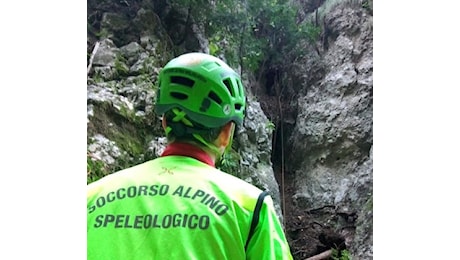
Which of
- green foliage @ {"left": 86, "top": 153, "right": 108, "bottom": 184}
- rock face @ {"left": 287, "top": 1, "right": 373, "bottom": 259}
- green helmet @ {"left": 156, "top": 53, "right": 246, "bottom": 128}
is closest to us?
green helmet @ {"left": 156, "top": 53, "right": 246, "bottom": 128}

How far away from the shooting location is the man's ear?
2.91 feet

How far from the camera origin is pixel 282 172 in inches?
57.4

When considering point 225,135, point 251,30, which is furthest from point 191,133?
point 251,30

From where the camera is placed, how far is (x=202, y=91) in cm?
87

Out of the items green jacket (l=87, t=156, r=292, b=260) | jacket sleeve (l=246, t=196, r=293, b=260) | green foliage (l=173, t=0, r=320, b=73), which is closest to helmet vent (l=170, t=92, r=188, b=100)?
green jacket (l=87, t=156, r=292, b=260)

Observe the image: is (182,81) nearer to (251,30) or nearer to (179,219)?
(179,219)

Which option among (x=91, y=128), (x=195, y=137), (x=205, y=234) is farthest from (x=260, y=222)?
(x=91, y=128)

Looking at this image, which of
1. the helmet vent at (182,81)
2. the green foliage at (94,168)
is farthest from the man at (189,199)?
the green foliage at (94,168)

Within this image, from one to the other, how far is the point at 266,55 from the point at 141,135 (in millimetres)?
464

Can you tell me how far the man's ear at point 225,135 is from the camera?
2.91 feet

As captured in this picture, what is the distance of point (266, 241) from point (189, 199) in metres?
0.14

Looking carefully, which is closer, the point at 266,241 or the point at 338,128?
the point at 266,241

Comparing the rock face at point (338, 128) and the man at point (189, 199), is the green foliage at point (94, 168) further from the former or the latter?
the rock face at point (338, 128)

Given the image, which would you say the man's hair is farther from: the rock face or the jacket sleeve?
the rock face
